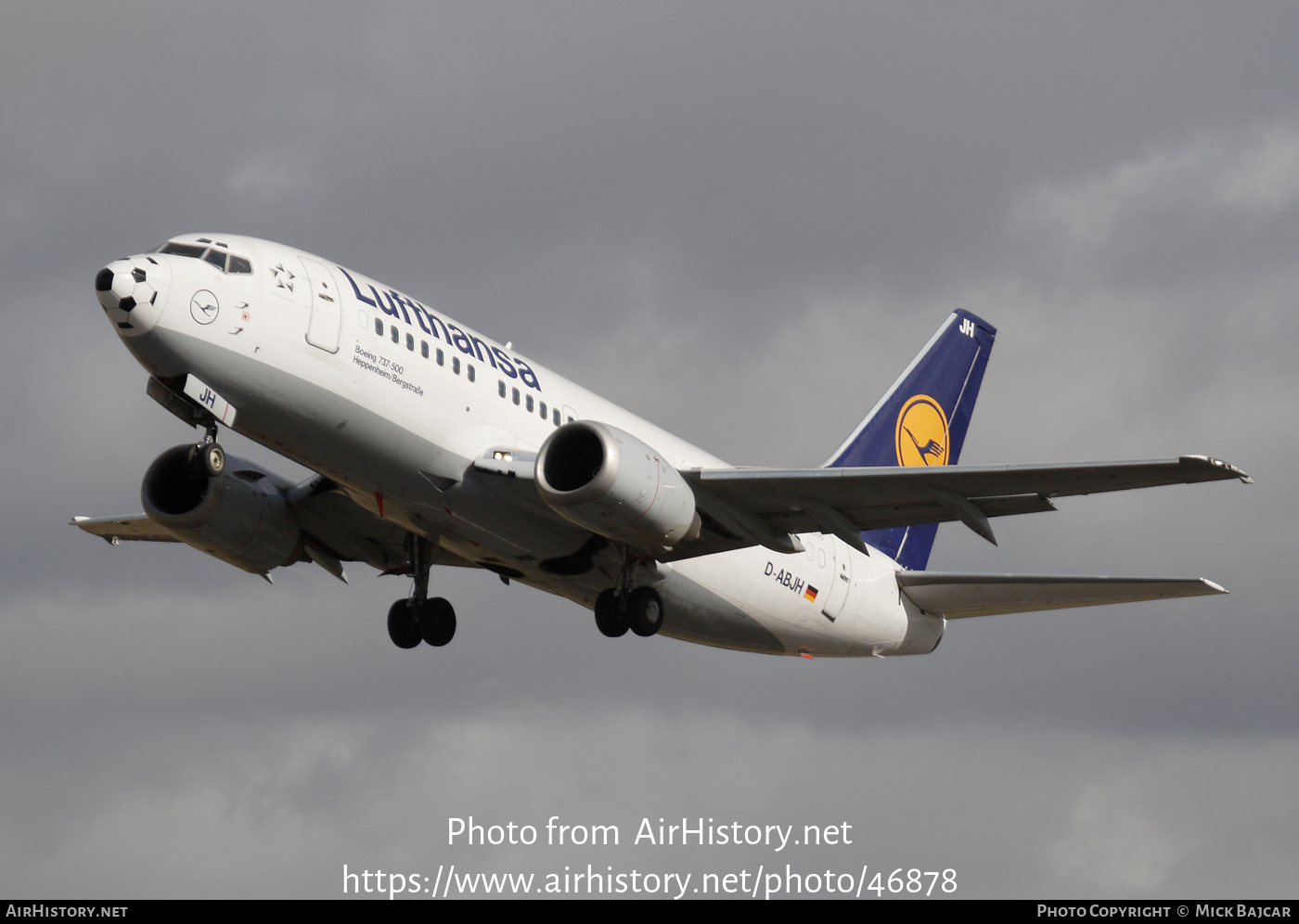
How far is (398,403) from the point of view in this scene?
2500cm

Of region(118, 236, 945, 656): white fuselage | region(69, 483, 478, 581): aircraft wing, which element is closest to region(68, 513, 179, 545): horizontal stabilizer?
region(69, 483, 478, 581): aircraft wing

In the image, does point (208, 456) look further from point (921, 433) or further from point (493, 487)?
point (921, 433)

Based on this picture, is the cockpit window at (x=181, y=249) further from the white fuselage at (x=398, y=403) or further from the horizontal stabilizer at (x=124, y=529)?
the horizontal stabilizer at (x=124, y=529)

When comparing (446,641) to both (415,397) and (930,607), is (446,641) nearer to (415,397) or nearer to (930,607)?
(415,397)

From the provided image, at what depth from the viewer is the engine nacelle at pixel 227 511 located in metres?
29.5

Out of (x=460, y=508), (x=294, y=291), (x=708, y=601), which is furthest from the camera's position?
(x=708, y=601)

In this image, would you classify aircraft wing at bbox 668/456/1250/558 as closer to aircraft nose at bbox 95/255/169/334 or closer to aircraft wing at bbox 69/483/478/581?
aircraft wing at bbox 69/483/478/581

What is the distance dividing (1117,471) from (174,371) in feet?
47.9

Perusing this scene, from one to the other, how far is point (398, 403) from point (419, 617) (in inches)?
318

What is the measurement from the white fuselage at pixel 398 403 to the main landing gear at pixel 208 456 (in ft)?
1.59

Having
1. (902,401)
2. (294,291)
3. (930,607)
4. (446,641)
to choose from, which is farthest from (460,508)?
(902,401)

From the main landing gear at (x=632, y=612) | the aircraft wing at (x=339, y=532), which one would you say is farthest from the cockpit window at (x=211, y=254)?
the main landing gear at (x=632, y=612)

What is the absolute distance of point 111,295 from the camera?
75.2ft

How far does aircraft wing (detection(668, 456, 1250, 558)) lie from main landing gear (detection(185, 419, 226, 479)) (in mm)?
7949
